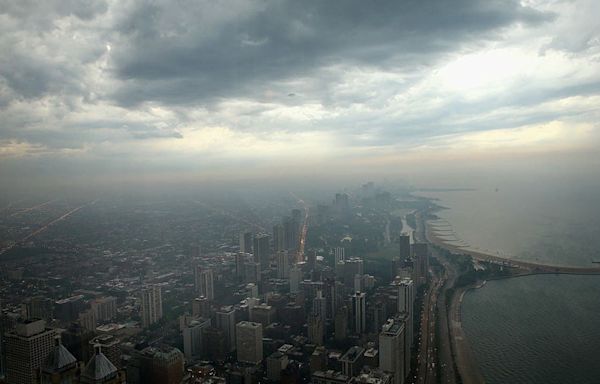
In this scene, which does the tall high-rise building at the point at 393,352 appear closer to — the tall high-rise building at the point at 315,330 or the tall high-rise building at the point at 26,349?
the tall high-rise building at the point at 315,330

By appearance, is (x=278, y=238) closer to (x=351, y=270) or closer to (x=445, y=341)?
(x=351, y=270)

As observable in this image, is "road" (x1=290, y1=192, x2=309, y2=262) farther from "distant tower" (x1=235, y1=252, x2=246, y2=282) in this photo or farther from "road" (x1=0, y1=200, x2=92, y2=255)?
"road" (x1=0, y1=200, x2=92, y2=255)

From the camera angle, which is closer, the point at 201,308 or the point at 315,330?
the point at 315,330

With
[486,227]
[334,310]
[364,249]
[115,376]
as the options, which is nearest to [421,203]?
[486,227]

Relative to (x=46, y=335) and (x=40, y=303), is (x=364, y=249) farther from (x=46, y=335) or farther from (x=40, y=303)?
(x=46, y=335)

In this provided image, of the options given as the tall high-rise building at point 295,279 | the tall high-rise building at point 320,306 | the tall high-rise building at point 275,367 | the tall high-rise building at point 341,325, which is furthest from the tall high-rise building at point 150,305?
the tall high-rise building at point 341,325

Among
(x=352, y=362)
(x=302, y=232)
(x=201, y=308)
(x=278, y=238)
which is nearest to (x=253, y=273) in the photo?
(x=278, y=238)
